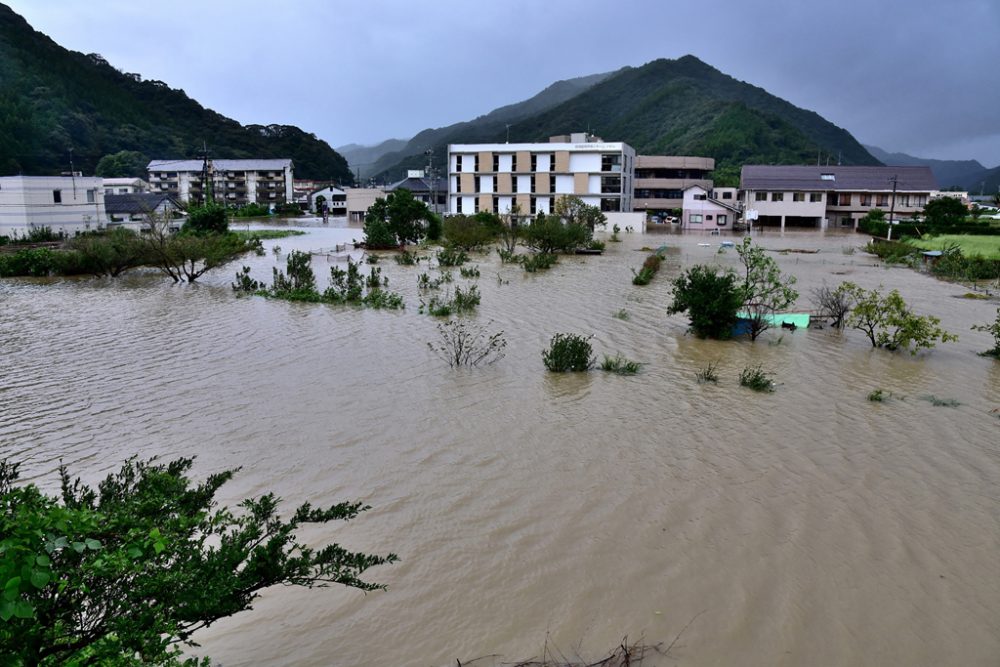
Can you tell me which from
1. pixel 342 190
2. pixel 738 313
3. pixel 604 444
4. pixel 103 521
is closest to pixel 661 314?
pixel 738 313

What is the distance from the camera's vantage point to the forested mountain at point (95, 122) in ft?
249

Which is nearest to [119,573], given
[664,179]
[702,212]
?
[702,212]

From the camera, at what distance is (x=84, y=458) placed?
8406 mm

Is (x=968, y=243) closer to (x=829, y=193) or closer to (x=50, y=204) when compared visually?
(x=829, y=193)

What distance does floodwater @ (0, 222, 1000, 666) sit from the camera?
17.3 feet

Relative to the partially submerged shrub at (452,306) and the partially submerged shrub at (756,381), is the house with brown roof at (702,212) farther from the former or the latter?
the partially submerged shrub at (756,381)

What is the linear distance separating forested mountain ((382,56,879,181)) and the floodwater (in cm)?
7336

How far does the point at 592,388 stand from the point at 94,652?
8897 mm

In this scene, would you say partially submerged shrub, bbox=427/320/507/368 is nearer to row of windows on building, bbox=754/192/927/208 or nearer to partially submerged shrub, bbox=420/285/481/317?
partially submerged shrub, bbox=420/285/481/317

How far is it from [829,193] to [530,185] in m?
24.7

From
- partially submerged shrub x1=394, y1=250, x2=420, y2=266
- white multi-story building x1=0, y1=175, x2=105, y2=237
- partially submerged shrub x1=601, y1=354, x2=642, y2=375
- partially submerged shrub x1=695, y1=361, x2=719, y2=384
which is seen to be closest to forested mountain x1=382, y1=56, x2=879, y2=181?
partially submerged shrub x1=394, y1=250, x2=420, y2=266

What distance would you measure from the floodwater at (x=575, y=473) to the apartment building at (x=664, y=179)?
5757 centimetres

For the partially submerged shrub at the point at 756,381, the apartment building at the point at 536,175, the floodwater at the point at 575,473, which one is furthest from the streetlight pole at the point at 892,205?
the partially submerged shrub at the point at 756,381

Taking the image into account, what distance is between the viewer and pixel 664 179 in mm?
72500
